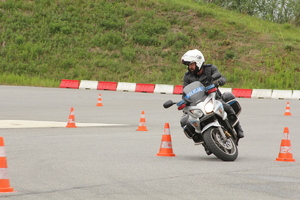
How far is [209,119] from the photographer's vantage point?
10.6m

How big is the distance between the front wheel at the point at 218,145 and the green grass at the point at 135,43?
35.1 metres

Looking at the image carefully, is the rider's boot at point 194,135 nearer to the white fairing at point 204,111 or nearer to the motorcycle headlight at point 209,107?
the white fairing at point 204,111

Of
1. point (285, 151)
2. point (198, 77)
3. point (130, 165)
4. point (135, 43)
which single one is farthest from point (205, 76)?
point (135, 43)

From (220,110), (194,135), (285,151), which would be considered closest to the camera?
(220,110)

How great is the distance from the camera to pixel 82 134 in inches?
617

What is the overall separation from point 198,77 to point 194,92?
692mm

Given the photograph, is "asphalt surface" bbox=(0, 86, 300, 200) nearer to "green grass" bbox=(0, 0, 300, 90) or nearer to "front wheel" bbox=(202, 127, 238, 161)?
"front wheel" bbox=(202, 127, 238, 161)

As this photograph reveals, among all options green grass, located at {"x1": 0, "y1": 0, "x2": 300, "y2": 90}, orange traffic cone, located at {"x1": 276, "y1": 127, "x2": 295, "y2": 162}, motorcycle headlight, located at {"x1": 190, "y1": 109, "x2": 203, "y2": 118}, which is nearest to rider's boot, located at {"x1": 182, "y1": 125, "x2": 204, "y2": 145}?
motorcycle headlight, located at {"x1": 190, "y1": 109, "x2": 203, "y2": 118}

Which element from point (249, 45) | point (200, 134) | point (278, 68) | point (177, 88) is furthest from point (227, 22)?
point (200, 134)

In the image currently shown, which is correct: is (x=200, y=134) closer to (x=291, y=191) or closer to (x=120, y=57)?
(x=291, y=191)

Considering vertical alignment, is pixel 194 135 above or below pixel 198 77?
below

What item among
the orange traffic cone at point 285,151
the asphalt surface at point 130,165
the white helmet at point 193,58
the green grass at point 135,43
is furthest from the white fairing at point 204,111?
the green grass at point 135,43

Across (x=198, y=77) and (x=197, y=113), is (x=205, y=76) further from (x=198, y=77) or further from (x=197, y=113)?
(x=197, y=113)

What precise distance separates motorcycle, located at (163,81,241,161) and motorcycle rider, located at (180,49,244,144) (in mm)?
74
